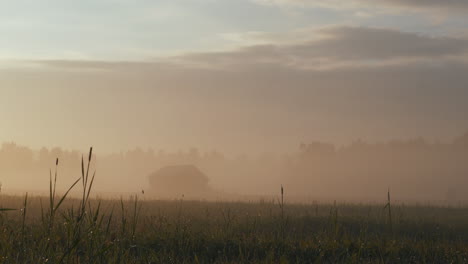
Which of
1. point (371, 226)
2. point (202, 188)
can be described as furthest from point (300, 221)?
point (202, 188)

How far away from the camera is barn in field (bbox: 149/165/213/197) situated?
13888 cm

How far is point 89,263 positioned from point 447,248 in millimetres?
7268

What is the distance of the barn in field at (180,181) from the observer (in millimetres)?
138875

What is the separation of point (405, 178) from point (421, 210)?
16151cm

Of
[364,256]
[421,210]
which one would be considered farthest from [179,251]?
[421,210]

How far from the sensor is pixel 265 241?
945 centimetres

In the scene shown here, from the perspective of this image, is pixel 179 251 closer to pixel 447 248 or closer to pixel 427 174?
pixel 447 248

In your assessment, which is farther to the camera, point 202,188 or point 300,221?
point 202,188

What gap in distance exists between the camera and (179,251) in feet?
29.4

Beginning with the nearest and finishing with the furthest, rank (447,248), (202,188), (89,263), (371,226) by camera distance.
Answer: (89,263) → (447,248) → (371,226) → (202,188)

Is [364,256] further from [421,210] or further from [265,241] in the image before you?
[421,210]

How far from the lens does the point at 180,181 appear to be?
139625 millimetres

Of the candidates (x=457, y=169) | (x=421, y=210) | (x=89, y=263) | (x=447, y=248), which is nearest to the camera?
(x=89, y=263)

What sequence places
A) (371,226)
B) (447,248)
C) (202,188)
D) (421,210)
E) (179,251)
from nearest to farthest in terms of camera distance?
1. (179,251)
2. (447,248)
3. (371,226)
4. (421,210)
5. (202,188)
